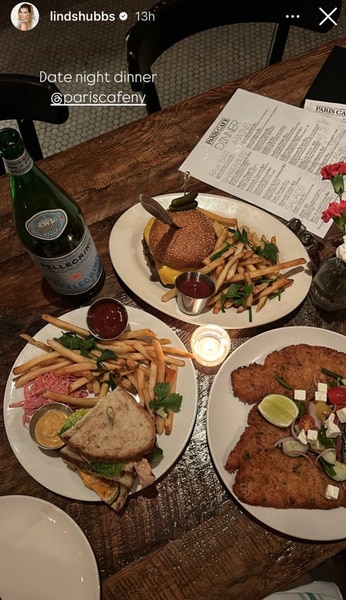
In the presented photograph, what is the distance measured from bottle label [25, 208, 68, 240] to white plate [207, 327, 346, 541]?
77 cm

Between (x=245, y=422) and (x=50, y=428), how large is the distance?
703 millimetres

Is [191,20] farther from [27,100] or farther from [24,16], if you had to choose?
[24,16]

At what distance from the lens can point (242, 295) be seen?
71.4 inches

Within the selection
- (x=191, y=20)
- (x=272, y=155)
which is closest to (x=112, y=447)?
(x=272, y=155)

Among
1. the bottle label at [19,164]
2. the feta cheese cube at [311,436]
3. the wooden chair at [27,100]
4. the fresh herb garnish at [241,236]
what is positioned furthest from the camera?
the wooden chair at [27,100]

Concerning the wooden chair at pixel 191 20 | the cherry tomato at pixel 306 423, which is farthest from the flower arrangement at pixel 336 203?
the wooden chair at pixel 191 20

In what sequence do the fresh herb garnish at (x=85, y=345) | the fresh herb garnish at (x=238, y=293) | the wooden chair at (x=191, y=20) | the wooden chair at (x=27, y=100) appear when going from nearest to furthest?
the fresh herb garnish at (x=85, y=345) < the fresh herb garnish at (x=238, y=293) < the wooden chair at (x=27, y=100) < the wooden chair at (x=191, y=20)

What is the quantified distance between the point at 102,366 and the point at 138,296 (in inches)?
13.3

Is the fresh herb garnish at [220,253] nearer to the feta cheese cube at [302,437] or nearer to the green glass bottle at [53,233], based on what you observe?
the green glass bottle at [53,233]

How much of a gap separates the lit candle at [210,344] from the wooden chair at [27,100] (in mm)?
1233

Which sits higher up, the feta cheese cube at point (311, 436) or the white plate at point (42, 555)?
the feta cheese cube at point (311, 436)

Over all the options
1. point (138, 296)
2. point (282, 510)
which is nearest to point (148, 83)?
point (138, 296)

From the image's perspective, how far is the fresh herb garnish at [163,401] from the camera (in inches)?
62.6

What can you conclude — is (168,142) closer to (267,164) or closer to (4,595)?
(267,164)
